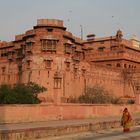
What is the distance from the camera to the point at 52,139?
1672 cm

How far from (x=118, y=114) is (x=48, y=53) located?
15.8 m

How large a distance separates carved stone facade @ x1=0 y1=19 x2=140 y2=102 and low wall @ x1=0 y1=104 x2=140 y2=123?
94.8 inches

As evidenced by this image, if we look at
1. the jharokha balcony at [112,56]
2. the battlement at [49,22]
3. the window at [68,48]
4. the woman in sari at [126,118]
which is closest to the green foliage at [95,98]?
the window at [68,48]

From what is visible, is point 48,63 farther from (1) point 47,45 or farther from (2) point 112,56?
(2) point 112,56

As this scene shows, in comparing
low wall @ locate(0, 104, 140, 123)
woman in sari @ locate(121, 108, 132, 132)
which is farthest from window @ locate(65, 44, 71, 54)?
woman in sari @ locate(121, 108, 132, 132)

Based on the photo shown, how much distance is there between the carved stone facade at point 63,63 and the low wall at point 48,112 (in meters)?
2.41

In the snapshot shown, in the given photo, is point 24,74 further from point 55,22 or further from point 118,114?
point 118,114

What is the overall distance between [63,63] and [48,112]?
23542 millimetres

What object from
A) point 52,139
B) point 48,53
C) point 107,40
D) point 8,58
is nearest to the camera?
point 52,139

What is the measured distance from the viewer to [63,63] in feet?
174

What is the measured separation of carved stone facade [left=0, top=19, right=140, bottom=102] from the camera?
5178 centimetres

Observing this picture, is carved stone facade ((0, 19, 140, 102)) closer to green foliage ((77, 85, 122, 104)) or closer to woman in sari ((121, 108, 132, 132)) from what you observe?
green foliage ((77, 85, 122, 104))

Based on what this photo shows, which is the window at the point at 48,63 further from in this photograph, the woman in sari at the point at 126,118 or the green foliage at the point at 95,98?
the woman in sari at the point at 126,118

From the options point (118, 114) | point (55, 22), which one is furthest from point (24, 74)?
point (118, 114)
